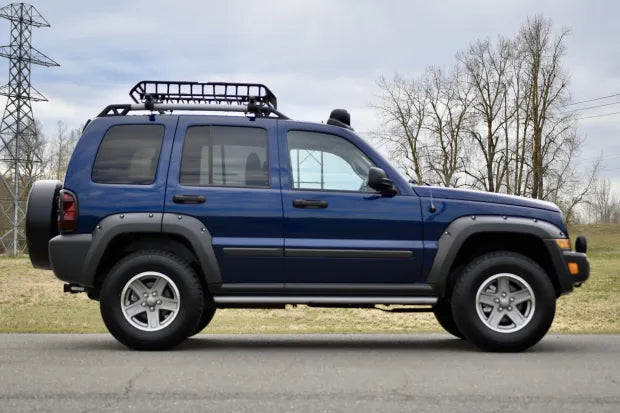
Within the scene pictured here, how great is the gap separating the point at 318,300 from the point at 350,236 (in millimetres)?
650

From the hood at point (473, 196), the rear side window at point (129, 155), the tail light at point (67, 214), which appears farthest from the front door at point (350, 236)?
the tail light at point (67, 214)

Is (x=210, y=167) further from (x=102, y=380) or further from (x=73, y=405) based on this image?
(x=73, y=405)

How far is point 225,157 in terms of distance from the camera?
24.9ft

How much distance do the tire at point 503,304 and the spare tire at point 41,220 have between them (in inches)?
148

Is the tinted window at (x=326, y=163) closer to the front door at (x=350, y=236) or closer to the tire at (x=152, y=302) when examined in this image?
the front door at (x=350, y=236)

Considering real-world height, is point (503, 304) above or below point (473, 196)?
below

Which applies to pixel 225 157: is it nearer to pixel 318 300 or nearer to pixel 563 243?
pixel 318 300

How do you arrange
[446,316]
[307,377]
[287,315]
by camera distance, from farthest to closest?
[287,315] → [446,316] → [307,377]

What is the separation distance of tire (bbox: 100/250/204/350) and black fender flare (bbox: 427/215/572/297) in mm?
2148

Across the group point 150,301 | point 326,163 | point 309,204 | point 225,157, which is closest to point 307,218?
point 309,204

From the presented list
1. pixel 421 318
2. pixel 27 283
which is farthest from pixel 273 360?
pixel 27 283

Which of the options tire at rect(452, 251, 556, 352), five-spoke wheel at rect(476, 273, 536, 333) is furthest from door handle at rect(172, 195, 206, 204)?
five-spoke wheel at rect(476, 273, 536, 333)

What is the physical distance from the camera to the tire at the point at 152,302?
7152 millimetres

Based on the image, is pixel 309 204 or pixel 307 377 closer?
pixel 307 377
